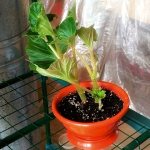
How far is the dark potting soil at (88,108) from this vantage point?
737mm

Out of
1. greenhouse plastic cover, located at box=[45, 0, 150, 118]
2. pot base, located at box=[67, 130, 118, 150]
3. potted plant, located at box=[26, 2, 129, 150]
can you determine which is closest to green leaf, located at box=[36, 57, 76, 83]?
potted plant, located at box=[26, 2, 129, 150]

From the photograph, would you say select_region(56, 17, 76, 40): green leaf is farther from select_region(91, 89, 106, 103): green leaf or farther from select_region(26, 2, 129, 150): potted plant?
select_region(91, 89, 106, 103): green leaf

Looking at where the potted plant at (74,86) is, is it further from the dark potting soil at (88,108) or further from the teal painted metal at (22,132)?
the teal painted metal at (22,132)

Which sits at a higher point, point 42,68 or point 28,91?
point 42,68

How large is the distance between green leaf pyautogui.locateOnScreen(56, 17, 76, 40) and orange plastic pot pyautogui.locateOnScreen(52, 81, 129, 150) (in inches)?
7.0

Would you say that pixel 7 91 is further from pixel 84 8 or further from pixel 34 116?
pixel 84 8

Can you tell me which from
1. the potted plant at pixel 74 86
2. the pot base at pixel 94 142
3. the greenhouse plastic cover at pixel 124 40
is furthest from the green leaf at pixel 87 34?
the greenhouse plastic cover at pixel 124 40

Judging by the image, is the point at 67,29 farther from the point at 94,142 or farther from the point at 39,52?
the point at 94,142

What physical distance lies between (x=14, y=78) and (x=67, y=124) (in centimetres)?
35

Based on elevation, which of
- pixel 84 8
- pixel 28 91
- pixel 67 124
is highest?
pixel 84 8

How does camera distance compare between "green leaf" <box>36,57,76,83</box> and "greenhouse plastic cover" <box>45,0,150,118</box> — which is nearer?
"green leaf" <box>36,57,76,83</box>

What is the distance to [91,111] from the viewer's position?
76cm

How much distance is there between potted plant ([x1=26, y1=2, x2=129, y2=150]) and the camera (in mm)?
692

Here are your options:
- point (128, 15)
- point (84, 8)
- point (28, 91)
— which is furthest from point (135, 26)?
point (28, 91)
